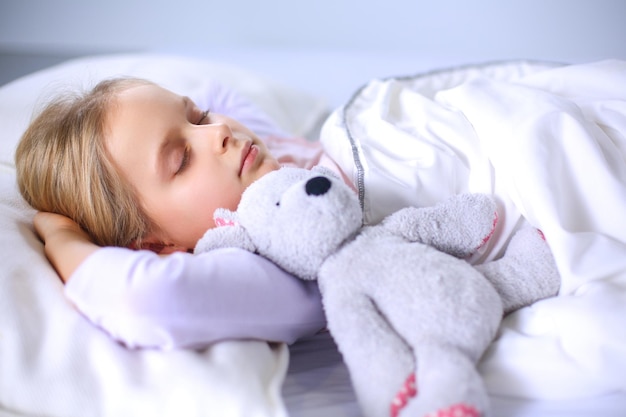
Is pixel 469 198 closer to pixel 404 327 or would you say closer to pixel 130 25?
pixel 404 327

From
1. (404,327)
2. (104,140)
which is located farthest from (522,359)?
(104,140)

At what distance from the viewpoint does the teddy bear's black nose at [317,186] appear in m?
0.63

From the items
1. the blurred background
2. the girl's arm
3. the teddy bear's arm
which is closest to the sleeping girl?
the girl's arm

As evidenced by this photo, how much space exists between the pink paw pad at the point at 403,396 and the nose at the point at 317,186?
211 millimetres

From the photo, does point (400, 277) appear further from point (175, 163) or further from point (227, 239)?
point (175, 163)

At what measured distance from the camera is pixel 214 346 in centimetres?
62

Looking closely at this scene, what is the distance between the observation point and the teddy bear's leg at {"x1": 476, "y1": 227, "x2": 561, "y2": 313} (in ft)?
2.19

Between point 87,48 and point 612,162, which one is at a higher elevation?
point 612,162

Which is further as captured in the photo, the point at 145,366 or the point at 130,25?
the point at 130,25

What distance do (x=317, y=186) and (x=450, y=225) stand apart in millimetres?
168

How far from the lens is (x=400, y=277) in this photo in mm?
606

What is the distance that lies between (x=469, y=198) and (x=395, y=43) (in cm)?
143

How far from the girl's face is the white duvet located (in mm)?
180

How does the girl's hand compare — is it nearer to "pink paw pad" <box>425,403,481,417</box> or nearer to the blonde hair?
the blonde hair
